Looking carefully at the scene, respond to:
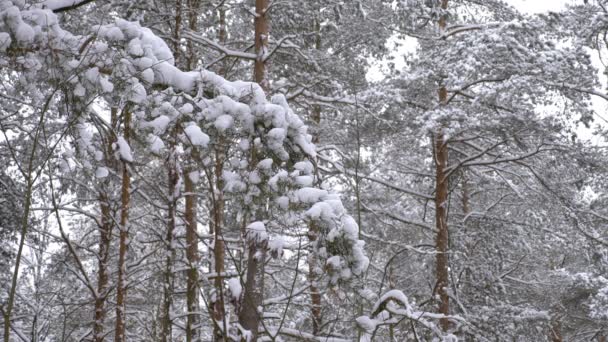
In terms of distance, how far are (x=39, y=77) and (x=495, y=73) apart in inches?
252

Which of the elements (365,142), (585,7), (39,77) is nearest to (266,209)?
(39,77)

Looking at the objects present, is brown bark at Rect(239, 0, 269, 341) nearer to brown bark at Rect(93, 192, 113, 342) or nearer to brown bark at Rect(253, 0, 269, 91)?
brown bark at Rect(93, 192, 113, 342)

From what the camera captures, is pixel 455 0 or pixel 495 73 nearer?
pixel 495 73

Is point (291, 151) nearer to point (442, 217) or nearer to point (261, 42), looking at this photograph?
point (261, 42)

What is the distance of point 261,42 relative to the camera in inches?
263

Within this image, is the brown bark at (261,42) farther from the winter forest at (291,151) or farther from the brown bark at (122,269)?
the brown bark at (122,269)

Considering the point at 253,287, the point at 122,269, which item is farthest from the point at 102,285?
the point at 253,287

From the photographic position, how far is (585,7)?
7887 millimetres

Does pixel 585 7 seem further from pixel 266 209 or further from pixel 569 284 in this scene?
pixel 266 209

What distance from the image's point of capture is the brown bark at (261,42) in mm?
6496

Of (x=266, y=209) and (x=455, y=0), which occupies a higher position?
(x=455, y=0)

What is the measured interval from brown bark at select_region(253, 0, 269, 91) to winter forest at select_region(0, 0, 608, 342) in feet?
0.09

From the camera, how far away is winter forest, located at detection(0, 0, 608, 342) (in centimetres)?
306

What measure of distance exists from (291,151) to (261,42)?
3.60 m
